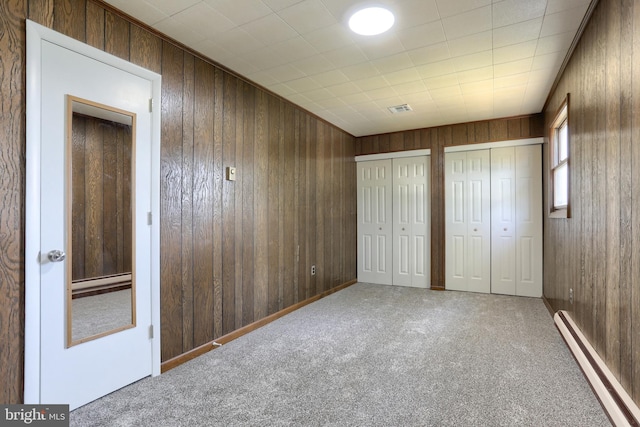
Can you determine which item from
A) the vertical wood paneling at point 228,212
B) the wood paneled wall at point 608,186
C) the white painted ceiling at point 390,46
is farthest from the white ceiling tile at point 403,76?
the vertical wood paneling at point 228,212

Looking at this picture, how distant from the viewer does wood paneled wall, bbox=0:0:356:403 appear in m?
1.67

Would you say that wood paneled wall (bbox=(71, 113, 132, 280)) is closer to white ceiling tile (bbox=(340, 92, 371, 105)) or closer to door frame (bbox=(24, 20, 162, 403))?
door frame (bbox=(24, 20, 162, 403))

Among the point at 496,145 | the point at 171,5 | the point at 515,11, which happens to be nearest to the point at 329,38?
the point at 171,5

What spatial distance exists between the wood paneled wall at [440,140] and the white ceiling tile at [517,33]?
2272 mm

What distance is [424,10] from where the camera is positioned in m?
2.12

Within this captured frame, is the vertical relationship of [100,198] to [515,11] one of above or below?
below

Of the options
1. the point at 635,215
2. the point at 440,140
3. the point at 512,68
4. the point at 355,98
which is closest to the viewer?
the point at 635,215

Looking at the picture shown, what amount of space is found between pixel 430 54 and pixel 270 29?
1.32 m

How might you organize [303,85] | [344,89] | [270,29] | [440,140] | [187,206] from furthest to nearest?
[440,140] → [344,89] → [303,85] → [187,206] → [270,29]

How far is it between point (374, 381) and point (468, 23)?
2.54m

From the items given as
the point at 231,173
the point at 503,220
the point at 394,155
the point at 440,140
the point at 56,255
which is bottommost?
the point at 56,255

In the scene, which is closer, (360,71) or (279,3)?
(279,3)

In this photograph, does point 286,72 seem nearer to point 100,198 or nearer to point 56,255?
point 100,198

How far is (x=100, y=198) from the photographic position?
2.06 metres
